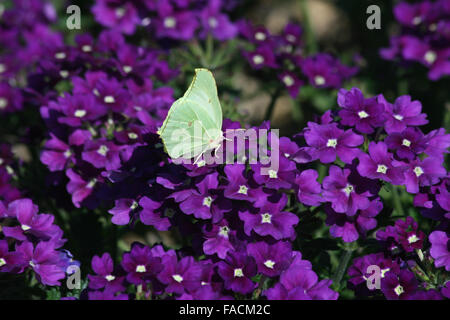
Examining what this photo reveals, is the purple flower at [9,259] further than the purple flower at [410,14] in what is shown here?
No

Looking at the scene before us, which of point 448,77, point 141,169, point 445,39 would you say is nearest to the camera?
point 141,169

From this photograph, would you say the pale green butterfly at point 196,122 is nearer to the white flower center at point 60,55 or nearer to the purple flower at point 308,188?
the purple flower at point 308,188

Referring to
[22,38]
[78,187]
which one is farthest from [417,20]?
[22,38]

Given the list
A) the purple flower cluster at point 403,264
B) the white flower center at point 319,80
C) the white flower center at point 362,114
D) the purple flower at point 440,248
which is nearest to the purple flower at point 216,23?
the white flower center at point 319,80

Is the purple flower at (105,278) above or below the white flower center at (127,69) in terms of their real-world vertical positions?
below

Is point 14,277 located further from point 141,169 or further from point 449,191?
point 449,191

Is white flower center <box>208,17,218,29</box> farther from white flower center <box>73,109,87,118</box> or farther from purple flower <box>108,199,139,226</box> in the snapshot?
purple flower <box>108,199,139,226</box>
